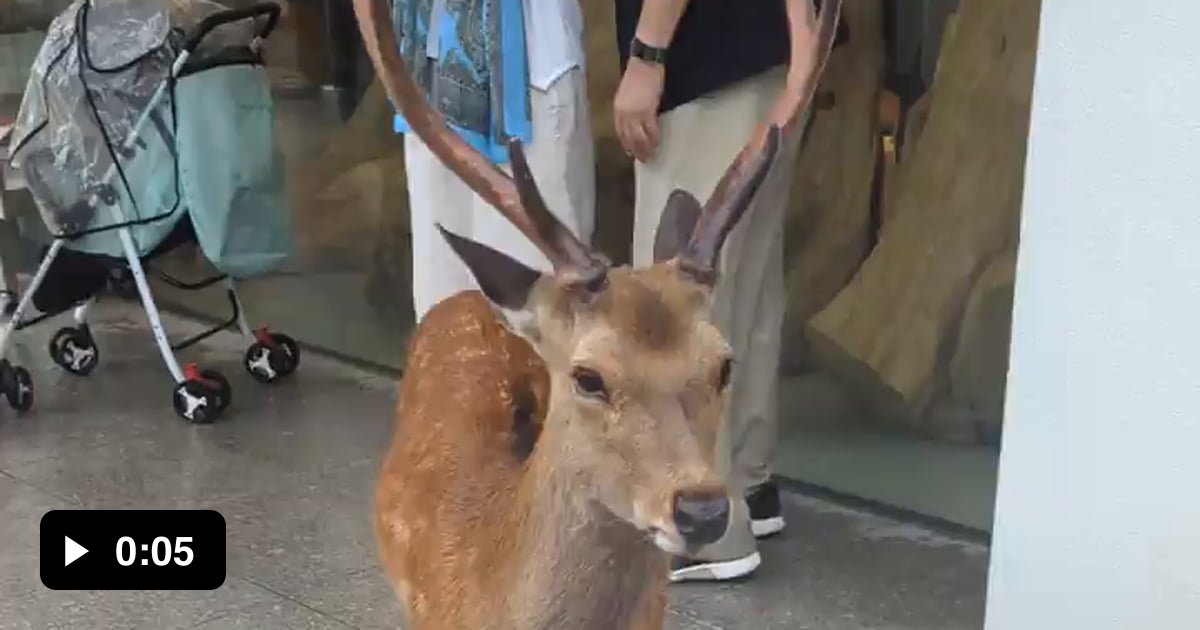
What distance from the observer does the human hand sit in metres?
2.64

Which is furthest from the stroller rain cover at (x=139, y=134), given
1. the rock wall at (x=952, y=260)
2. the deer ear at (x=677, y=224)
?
the deer ear at (x=677, y=224)

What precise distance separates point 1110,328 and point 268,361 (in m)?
2.85

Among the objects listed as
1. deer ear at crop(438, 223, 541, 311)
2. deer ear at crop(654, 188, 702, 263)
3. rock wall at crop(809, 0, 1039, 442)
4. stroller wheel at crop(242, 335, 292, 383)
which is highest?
deer ear at crop(654, 188, 702, 263)

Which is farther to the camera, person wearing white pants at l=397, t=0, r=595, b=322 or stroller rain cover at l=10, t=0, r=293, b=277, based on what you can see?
stroller rain cover at l=10, t=0, r=293, b=277

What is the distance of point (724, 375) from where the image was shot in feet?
5.54

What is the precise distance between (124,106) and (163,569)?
4.74ft

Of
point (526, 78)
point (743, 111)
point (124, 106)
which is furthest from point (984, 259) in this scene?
point (124, 106)

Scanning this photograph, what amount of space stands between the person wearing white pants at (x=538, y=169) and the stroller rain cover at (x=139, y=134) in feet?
5.09

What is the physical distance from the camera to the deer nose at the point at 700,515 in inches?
61.4

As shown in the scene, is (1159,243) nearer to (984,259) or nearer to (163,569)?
(984,259)

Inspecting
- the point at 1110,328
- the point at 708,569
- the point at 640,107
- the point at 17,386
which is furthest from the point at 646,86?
the point at 17,386

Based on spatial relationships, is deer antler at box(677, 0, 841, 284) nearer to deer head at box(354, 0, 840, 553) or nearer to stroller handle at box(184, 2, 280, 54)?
deer head at box(354, 0, 840, 553)

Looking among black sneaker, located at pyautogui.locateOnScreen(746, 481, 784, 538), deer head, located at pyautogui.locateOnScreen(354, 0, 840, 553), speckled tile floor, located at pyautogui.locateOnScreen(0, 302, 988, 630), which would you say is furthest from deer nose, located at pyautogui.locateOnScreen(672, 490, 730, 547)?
black sneaker, located at pyautogui.locateOnScreen(746, 481, 784, 538)

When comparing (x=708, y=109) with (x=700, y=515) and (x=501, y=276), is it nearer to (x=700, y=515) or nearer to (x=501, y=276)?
(x=501, y=276)
